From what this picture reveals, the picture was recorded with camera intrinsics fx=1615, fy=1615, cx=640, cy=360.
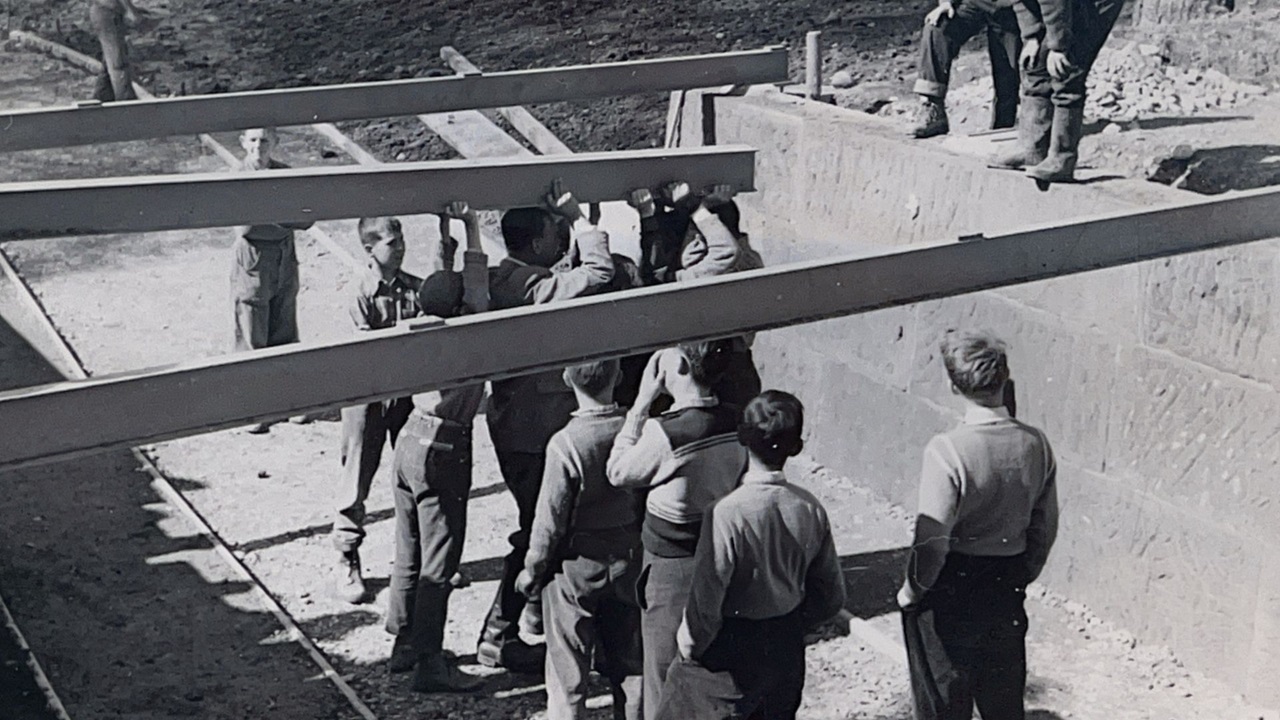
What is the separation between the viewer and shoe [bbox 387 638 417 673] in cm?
533

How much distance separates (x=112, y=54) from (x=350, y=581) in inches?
290

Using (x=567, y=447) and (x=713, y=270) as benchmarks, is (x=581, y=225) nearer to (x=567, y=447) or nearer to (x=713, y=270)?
(x=713, y=270)

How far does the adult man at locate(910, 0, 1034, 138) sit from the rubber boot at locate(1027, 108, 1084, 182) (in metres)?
0.90

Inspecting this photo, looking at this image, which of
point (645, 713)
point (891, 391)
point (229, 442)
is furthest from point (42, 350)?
point (645, 713)

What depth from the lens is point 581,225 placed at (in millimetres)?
4984

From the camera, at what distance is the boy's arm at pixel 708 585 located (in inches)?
148

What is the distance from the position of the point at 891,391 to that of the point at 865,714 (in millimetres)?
1928

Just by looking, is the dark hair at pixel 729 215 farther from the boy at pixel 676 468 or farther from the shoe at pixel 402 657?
the shoe at pixel 402 657

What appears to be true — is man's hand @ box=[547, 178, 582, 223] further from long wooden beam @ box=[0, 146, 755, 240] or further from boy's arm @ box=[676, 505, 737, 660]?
boy's arm @ box=[676, 505, 737, 660]

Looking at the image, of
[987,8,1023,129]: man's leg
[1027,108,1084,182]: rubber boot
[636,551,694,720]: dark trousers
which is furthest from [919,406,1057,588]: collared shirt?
[987,8,1023,129]: man's leg

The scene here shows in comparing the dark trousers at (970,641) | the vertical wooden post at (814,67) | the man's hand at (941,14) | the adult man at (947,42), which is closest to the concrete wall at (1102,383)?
the adult man at (947,42)

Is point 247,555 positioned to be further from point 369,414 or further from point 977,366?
point 977,366

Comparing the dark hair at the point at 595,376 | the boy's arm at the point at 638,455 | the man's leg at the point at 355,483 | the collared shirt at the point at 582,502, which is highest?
the dark hair at the point at 595,376

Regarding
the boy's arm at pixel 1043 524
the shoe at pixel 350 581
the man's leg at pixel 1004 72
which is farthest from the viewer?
the man's leg at pixel 1004 72
